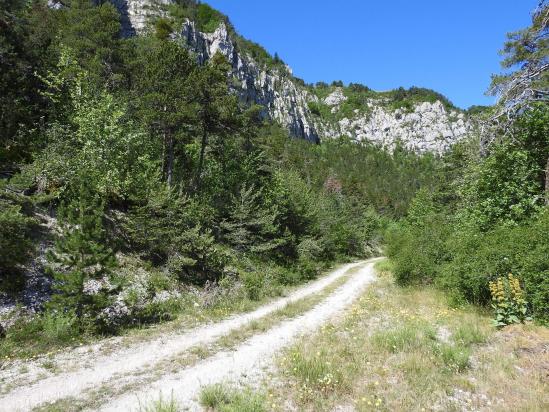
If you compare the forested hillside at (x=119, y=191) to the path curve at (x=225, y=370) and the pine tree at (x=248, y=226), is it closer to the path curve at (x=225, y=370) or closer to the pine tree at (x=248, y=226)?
the pine tree at (x=248, y=226)

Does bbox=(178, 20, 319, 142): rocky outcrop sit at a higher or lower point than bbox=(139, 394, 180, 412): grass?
higher

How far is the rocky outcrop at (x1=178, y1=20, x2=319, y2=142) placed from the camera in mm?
92625

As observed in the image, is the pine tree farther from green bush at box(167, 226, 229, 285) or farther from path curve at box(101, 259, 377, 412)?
path curve at box(101, 259, 377, 412)

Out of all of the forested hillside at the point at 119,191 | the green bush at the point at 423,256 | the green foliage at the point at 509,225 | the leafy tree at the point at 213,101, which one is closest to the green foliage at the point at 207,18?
the forested hillside at the point at 119,191

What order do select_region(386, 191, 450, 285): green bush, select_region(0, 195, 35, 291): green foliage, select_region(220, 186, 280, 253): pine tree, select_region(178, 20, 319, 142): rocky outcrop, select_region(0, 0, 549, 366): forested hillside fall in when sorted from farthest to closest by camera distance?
1. select_region(178, 20, 319, 142): rocky outcrop
2. select_region(220, 186, 280, 253): pine tree
3. select_region(386, 191, 450, 285): green bush
4. select_region(0, 0, 549, 366): forested hillside
5. select_region(0, 195, 35, 291): green foliage

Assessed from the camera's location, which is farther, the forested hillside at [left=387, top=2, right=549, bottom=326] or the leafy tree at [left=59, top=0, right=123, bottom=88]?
the leafy tree at [left=59, top=0, right=123, bottom=88]

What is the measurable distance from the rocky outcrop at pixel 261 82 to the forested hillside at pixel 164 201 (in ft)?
174

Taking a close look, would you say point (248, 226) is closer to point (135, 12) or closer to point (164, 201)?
point (164, 201)

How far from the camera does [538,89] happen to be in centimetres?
1108

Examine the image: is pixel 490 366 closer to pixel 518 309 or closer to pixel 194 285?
pixel 518 309

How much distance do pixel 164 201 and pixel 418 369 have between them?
13.1m

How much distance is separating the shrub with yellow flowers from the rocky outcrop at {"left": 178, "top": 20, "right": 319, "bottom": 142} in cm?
7366

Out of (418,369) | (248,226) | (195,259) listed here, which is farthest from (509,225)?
(248,226)

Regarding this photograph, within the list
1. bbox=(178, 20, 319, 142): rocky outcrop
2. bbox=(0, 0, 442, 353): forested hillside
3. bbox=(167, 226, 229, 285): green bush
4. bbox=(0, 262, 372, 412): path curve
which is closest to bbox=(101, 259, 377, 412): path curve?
bbox=(0, 262, 372, 412): path curve
